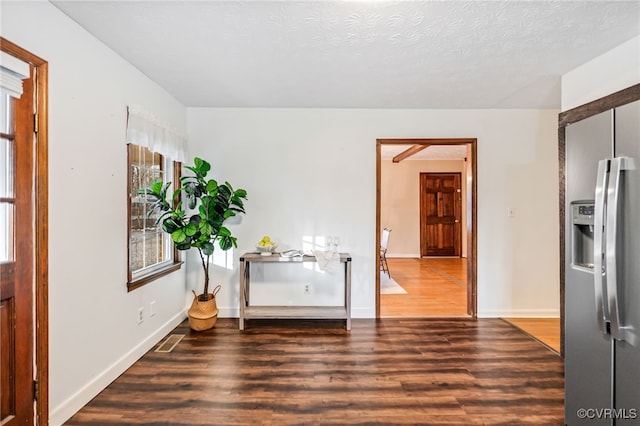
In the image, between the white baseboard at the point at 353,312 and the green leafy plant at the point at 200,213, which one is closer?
the green leafy plant at the point at 200,213

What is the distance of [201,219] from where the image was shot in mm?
3232

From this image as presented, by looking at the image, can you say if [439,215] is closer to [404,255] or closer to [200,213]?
[404,255]

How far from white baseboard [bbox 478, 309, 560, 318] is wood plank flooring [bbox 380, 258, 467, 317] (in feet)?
0.79

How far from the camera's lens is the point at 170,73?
113 inches

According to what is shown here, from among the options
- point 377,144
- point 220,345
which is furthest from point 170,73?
point 220,345

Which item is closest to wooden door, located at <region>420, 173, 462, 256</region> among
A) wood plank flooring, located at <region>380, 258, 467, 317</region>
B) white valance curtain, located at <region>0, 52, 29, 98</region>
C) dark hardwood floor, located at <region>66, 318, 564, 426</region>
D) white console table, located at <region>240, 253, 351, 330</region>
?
wood plank flooring, located at <region>380, 258, 467, 317</region>

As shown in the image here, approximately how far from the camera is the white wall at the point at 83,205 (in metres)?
1.89

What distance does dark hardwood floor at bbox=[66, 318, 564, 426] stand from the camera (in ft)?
6.68

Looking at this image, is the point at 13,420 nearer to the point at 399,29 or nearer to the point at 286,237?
the point at 286,237

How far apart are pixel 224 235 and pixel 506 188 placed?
3.21 metres

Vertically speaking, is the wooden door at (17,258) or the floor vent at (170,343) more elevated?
the wooden door at (17,258)

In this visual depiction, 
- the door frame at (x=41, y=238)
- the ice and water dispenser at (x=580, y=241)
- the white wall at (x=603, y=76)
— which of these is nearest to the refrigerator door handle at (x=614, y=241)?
the ice and water dispenser at (x=580, y=241)

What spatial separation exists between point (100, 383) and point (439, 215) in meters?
7.66

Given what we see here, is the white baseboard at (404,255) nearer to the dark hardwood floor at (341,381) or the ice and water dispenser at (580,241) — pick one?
the dark hardwood floor at (341,381)
